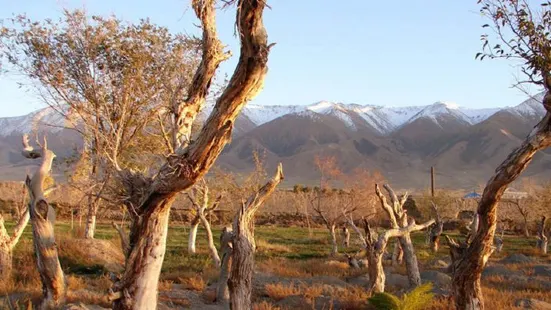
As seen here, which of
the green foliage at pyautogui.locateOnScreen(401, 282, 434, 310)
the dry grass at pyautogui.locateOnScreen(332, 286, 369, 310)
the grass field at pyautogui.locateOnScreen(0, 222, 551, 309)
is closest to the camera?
the green foliage at pyautogui.locateOnScreen(401, 282, 434, 310)

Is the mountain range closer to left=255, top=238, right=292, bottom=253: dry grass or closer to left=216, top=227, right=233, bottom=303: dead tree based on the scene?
left=255, top=238, right=292, bottom=253: dry grass

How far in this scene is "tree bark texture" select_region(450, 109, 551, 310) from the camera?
26.8 ft

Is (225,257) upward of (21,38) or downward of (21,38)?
downward

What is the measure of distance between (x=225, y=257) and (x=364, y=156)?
513 feet

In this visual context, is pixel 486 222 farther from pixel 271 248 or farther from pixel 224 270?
pixel 271 248

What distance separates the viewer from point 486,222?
868 cm

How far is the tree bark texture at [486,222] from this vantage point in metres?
8.17

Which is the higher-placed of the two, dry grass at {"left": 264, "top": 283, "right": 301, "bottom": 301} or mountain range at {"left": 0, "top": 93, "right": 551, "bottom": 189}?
mountain range at {"left": 0, "top": 93, "right": 551, "bottom": 189}

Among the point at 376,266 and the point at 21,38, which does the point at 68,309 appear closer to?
the point at 376,266

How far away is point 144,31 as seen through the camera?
20594 millimetres

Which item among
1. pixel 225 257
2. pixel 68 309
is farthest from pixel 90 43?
pixel 68 309

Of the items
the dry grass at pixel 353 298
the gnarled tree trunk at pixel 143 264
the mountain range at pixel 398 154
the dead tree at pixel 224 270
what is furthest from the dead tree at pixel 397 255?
the mountain range at pixel 398 154

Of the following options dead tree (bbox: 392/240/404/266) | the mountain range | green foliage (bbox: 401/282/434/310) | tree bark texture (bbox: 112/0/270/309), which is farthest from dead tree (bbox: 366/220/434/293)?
the mountain range

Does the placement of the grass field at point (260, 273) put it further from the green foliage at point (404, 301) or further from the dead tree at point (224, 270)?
the green foliage at point (404, 301)
